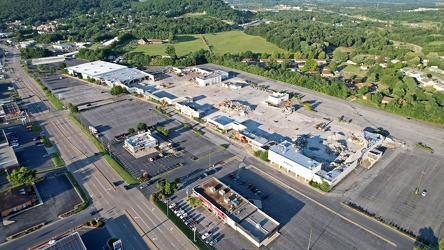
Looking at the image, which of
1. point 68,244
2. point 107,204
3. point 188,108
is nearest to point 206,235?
point 107,204

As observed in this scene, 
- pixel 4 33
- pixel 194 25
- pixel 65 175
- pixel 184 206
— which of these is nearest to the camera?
pixel 184 206

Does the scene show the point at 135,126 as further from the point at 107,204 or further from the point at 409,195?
the point at 409,195

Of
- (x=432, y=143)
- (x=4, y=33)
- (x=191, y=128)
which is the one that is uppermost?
(x=4, y=33)

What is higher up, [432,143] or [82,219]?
[82,219]

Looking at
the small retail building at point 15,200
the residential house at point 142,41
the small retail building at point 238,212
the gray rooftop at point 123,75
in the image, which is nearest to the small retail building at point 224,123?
the small retail building at point 238,212

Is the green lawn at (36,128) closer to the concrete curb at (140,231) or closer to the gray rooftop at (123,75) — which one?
the gray rooftop at (123,75)

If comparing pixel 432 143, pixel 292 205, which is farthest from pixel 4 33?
pixel 432 143

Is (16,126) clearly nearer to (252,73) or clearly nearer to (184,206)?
(184,206)
